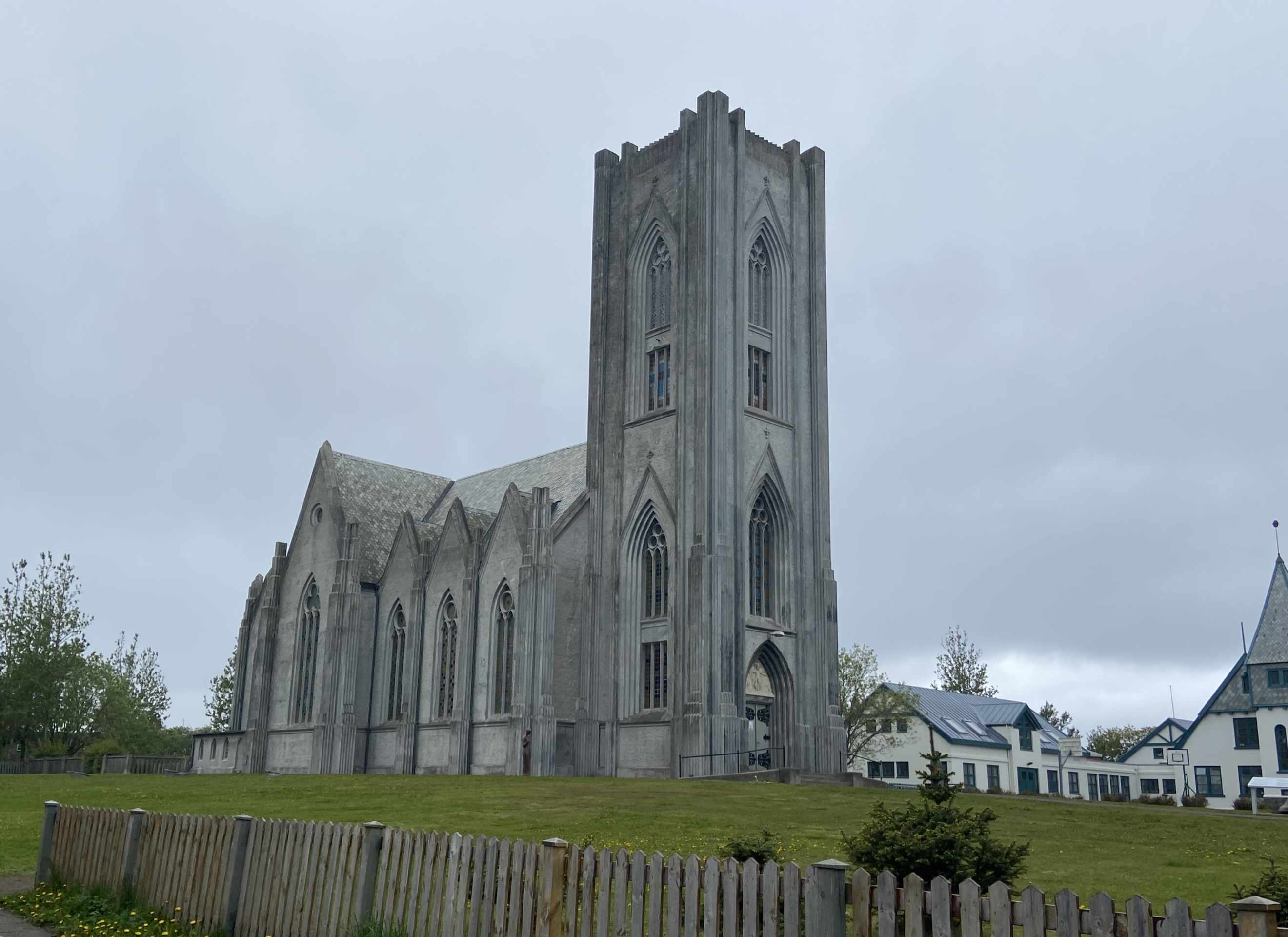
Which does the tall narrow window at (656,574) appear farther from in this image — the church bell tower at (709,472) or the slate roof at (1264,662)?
the slate roof at (1264,662)

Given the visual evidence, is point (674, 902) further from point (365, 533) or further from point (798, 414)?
point (365, 533)

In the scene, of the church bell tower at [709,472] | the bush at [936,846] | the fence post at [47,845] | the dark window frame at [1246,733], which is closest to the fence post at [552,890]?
the bush at [936,846]

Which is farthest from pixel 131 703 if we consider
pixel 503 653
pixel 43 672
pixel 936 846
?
pixel 936 846

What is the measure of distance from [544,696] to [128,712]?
50193mm

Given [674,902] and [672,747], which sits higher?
[672,747]

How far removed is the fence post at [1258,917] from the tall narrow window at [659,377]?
42960 millimetres

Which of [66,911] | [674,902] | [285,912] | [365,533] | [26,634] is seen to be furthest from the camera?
[26,634]

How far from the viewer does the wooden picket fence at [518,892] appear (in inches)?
313

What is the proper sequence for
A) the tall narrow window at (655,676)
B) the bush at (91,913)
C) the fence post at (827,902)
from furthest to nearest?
the tall narrow window at (655,676)
the bush at (91,913)
the fence post at (827,902)

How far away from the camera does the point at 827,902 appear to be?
8.65 m

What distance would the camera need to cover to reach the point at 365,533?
6156 cm

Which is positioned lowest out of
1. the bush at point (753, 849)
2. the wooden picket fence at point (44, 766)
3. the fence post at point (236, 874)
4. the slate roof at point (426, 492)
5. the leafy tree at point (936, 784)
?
the fence post at point (236, 874)

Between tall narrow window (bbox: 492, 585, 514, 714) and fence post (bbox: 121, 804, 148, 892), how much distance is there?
110 feet

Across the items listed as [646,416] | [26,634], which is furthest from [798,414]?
[26,634]
